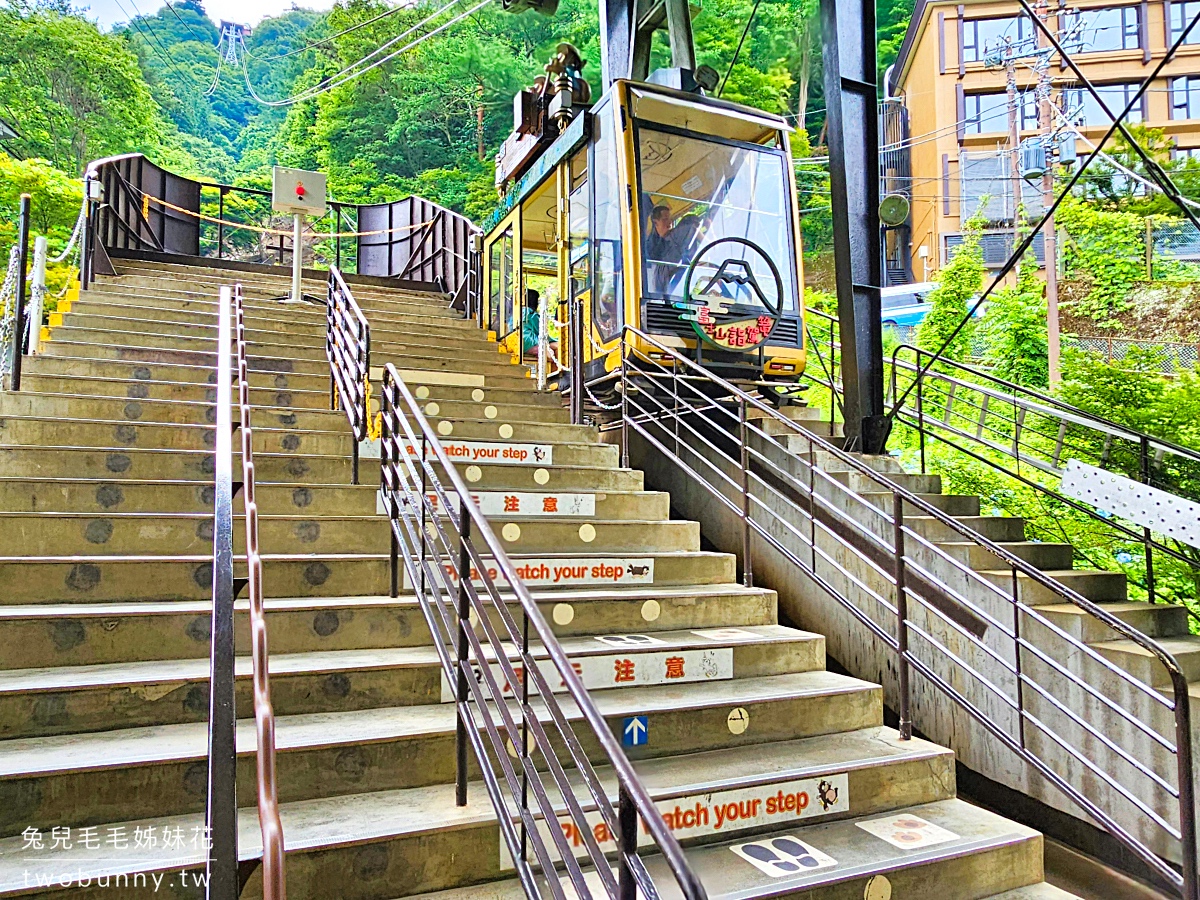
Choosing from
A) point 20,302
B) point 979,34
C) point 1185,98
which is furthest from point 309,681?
point 1185,98

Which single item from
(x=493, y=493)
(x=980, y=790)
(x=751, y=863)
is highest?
(x=493, y=493)

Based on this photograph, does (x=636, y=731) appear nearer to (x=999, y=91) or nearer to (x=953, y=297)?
(x=953, y=297)

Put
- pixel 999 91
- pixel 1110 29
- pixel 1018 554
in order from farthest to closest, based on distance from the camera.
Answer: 1. pixel 999 91
2. pixel 1110 29
3. pixel 1018 554

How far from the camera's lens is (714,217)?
7.00 metres

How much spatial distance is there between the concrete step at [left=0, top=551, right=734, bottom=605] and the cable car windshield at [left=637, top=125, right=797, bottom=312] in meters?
2.91

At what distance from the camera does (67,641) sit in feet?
9.95

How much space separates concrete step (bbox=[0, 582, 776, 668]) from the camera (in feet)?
9.91

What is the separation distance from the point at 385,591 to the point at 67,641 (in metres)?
1.32

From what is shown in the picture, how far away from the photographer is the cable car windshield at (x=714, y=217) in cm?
673

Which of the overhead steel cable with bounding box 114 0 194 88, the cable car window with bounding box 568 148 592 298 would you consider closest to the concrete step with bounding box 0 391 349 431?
the cable car window with bounding box 568 148 592 298

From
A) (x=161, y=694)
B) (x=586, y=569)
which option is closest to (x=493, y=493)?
(x=586, y=569)

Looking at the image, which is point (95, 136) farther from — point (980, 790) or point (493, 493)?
point (980, 790)

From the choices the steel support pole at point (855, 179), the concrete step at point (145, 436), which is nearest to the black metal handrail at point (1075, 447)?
the steel support pole at point (855, 179)

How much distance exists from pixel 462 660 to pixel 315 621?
1013 mm
